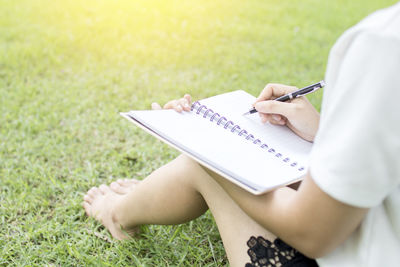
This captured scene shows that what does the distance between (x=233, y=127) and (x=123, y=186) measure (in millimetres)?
841

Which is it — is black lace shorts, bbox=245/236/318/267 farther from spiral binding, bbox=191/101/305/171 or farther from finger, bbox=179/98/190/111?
finger, bbox=179/98/190/111

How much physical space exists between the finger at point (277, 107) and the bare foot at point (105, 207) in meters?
0.74

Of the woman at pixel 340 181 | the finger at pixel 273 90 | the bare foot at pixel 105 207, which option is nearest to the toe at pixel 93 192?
the bare foot at pixel 105 207

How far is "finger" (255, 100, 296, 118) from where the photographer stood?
52.9 inches

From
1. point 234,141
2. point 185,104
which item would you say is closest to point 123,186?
point 185,104

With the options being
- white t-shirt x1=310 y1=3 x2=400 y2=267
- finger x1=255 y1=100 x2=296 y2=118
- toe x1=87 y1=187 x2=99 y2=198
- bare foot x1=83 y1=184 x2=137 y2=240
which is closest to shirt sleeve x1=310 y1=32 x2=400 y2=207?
white t-shirt x1=310 y1=3 x2=400 y2=267

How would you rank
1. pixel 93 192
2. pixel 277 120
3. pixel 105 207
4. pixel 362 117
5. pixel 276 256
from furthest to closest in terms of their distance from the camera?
pixel 93 192 → pixel 105 207 → pixel 277 120 → pixel 276 256 → pixel 362 117

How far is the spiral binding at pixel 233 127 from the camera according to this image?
1251 millimetres

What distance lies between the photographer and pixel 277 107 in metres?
1.35

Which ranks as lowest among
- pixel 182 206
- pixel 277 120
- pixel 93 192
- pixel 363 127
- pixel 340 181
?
pixel 93 192

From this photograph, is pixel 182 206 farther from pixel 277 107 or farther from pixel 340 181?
pixel 340 181

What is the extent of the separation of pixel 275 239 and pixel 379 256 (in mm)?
270

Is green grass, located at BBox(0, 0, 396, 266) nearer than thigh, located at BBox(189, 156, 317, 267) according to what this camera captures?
No

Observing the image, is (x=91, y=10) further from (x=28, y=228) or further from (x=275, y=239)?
(x=275, y=239)
